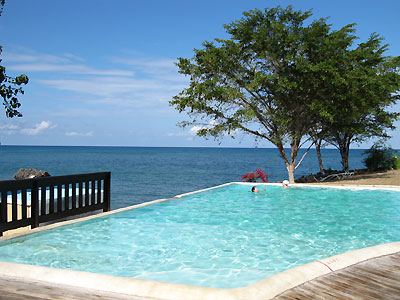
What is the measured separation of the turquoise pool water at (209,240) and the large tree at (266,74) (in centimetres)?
821

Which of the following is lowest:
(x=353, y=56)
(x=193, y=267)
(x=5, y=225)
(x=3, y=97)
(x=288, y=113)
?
(x=193, y=267)

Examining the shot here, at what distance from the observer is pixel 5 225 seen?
273 inches

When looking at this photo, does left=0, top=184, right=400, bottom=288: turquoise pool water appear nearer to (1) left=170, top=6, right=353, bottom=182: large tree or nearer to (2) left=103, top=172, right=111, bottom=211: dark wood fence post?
(2) left=103, top=172, right=111, bottom=211: dark wood fence post

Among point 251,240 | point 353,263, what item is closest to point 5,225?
point 251,240

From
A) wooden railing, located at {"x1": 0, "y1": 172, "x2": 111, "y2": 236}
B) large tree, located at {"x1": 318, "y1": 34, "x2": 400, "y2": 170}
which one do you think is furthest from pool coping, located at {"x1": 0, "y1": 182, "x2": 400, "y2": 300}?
large tree, located at {"x1": 318, "y1": 34, "x2": 400, "y2": 170}

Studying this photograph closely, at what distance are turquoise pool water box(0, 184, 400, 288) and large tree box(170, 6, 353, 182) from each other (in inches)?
323

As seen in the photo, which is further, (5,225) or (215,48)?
(215,48)

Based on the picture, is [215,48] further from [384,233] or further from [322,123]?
[384,233]

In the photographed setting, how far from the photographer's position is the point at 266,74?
65.2 feet

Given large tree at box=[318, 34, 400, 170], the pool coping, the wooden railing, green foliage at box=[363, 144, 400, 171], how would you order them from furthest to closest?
green foliage at box=[363, 144, 400, 171] → large tree at box=[318, 34, 400, 170] → the wooden railing → the pool coping

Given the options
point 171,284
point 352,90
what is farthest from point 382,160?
point 171,284

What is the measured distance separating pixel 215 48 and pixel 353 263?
16783mm

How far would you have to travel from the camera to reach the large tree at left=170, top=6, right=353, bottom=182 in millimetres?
19172

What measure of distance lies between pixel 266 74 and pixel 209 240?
1396 cm
